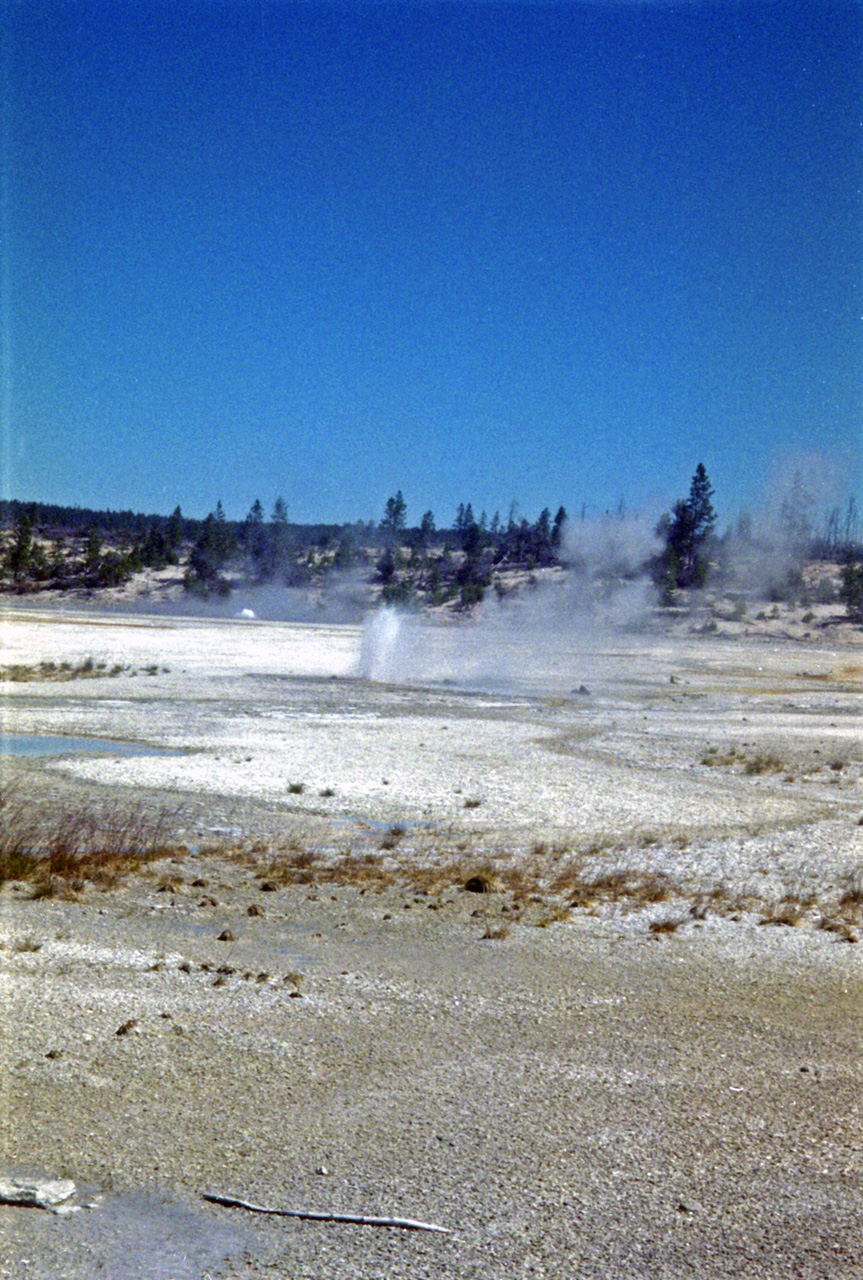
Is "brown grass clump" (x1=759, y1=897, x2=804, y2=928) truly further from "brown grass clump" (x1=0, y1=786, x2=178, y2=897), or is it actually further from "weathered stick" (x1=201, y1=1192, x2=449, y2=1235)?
"weathered stick" (x1=201, y1=1192, x2=449, y2=1235)

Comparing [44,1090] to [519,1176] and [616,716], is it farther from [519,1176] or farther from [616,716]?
[616,716]

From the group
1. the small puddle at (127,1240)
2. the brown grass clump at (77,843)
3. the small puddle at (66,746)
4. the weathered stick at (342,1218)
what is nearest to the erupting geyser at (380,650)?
the small puddle at (66,746)

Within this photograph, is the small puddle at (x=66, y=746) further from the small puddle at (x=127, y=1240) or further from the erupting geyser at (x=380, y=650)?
the erupting geyser at (x=380, y=650)

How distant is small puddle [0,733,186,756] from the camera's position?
72.3ft

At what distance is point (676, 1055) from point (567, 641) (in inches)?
2735

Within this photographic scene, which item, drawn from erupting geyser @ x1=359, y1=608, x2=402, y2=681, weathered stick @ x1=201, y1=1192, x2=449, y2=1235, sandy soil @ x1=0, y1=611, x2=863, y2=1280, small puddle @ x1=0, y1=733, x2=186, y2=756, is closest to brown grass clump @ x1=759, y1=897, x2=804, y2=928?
sandy soil @ x1=0, y1=611, x2=863, y2=1280

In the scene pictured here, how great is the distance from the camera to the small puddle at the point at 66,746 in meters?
22.0

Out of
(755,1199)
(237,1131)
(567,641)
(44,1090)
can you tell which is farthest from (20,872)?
(567,641)

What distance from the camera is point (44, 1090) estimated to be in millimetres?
6426

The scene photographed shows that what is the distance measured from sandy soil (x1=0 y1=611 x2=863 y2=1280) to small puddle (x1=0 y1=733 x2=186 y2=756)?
1688 mm

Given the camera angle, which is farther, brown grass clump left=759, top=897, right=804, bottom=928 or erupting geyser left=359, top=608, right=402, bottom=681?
erupting geyser left=359, top=608, right=402, bottom=681

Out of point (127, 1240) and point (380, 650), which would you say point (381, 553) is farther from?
point (127, 1240)

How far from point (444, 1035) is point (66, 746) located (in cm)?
1671

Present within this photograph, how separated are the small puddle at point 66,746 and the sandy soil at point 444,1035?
5.54 feet
